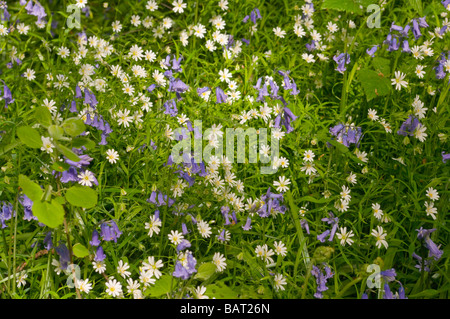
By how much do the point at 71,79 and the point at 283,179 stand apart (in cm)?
132

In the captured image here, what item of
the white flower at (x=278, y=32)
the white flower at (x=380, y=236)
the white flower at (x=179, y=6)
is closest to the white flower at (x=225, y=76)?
the white flower at (x=278, y=32)

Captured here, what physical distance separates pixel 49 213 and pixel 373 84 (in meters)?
2.04

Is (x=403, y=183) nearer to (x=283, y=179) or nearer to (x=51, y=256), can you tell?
(x=283, y=179)

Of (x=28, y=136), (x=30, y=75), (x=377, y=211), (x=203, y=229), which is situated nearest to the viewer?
(x=28, y=136)

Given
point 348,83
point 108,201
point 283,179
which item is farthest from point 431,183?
point 108,201

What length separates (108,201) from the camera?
280cm

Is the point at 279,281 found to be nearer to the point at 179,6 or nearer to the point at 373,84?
the point at 373,84

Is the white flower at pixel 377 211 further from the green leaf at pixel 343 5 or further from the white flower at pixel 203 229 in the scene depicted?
the green leaf at pixel 343 5

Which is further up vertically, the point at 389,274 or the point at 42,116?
the point at 42,116

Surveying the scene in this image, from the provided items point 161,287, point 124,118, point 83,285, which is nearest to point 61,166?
point 83,285

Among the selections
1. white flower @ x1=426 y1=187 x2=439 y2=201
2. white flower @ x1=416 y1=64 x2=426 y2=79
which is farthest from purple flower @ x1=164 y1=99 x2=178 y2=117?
white flower @ x1=416 y1=64 x2=426 y2=79

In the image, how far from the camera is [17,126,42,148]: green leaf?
2.04m

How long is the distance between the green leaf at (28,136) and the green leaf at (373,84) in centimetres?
189

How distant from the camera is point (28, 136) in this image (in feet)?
6.74
